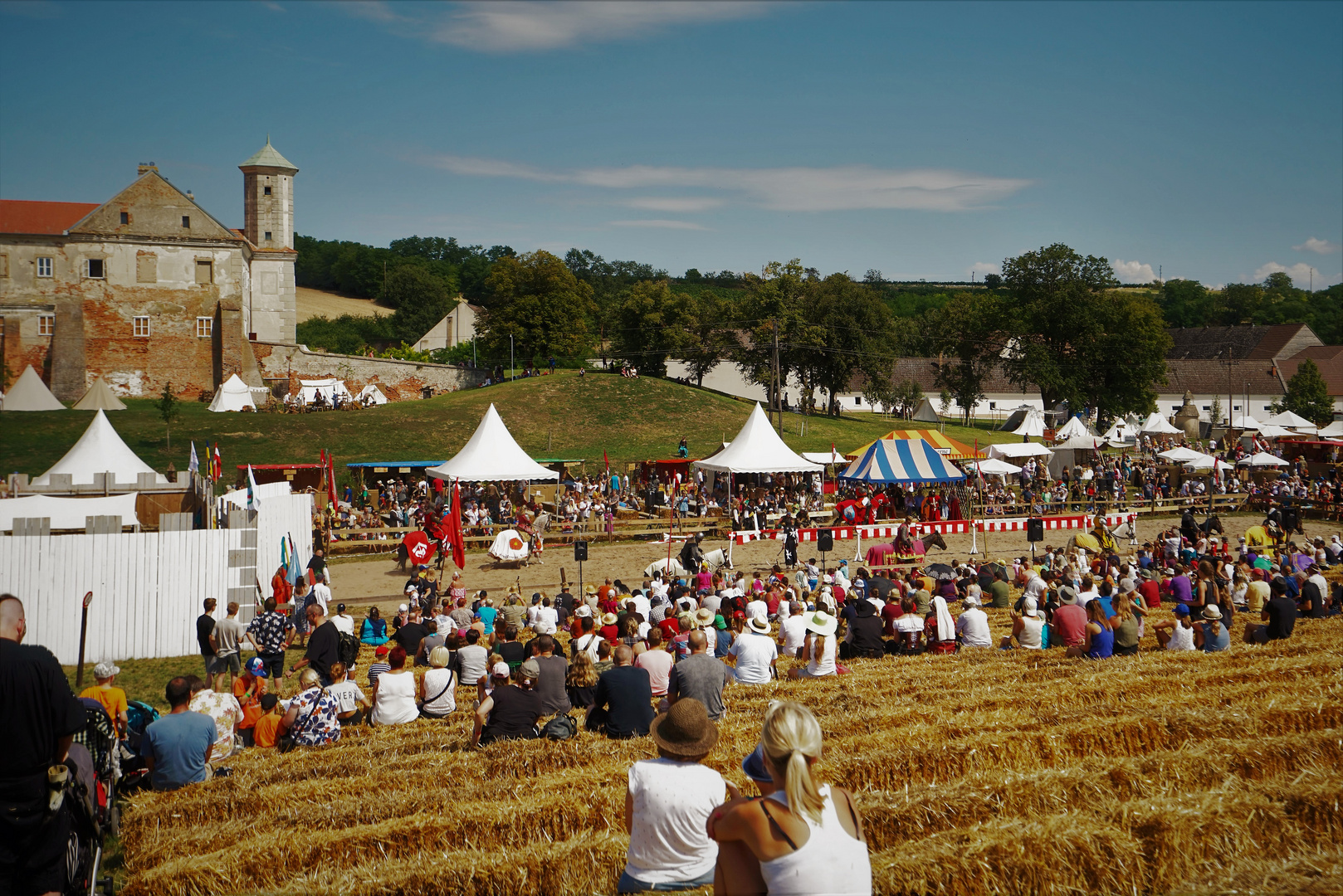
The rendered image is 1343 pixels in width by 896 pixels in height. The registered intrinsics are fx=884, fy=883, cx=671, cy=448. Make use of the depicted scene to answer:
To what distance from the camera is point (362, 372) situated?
192 ft

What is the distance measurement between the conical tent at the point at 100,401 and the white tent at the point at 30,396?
112 cm

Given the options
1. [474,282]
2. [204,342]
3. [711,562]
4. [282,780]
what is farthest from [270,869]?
[474,282]

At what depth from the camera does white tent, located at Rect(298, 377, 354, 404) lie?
49.9 meters

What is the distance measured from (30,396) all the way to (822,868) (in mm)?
52868

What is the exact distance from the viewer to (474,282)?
124 meters

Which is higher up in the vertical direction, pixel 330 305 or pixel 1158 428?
pixel 330 305

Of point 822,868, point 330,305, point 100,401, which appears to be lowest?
point 822,868

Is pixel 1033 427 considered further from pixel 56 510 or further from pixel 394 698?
pixel 394 698

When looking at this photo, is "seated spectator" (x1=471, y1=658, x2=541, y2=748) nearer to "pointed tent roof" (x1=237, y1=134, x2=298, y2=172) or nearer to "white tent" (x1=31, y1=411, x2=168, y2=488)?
"white tent" (x1=31, y1=411, x2=168, y2=488)

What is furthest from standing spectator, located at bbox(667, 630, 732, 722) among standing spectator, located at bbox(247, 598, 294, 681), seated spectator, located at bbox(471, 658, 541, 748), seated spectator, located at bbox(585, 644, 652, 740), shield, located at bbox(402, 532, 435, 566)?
shield, located at bbox(402, 532, 435, 566)

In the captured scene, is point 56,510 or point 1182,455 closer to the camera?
point 56,510

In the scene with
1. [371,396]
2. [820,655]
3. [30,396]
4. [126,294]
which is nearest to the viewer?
[820,655]

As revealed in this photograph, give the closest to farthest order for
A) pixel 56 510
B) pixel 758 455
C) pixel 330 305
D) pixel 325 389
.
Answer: pixel 56 510
pixel 758 455
pixel 325 389
pixel 330 305

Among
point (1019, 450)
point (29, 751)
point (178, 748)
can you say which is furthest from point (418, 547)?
point (1019, 450)
